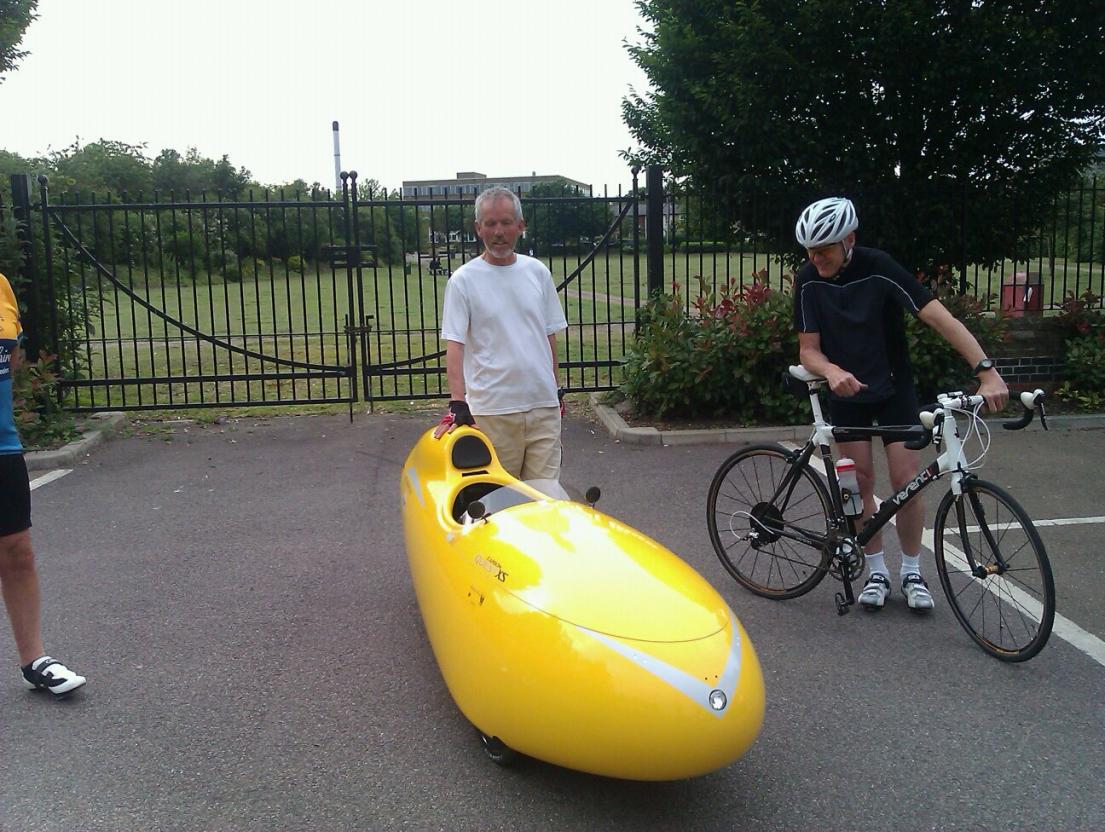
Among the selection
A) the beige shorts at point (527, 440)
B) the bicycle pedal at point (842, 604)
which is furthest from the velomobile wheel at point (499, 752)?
the bicycle pedal at point (842, 604)

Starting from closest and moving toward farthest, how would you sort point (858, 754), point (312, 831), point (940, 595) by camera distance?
point (312, 831) → point (858, 754) → point (940, 595)

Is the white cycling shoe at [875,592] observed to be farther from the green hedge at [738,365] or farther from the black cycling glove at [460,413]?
the green hedge at [738,365]

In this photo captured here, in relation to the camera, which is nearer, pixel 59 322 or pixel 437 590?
pixel 437 590

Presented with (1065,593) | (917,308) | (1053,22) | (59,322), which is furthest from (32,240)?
(1053,22)

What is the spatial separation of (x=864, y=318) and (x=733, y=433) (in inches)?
159

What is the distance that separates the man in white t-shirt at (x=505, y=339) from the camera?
419cm

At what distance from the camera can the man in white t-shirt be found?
4.19m

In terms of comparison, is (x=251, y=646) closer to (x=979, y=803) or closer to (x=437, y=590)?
(x=437, y=590)

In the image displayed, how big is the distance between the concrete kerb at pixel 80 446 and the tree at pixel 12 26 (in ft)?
37.4

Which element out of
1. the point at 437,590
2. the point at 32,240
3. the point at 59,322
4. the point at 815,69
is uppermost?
the point at 815,69

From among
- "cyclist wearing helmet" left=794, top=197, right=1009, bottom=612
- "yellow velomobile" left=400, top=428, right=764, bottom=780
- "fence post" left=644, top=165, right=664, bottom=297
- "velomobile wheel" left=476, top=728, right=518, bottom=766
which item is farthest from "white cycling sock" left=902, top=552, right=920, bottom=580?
"fence post" left=644, top=165, right=664, bottom=297

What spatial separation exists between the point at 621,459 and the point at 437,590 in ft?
14.5

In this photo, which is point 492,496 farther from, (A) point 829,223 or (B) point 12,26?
(B) point 12,26

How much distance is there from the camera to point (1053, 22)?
917 centimetres
